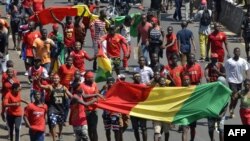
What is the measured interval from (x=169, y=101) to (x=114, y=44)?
5106 millimetres

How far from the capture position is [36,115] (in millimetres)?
19234

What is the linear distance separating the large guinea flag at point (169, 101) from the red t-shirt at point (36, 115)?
3.76 ft

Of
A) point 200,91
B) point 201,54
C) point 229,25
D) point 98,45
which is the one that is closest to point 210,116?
point 200,91

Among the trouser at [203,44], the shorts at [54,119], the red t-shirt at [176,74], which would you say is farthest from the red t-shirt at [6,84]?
the trouser at [203,44]

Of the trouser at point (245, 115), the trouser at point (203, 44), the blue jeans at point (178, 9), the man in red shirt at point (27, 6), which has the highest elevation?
the trouser at point (245, 115)

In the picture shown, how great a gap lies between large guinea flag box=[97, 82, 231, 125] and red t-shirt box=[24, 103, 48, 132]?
1.15 metres

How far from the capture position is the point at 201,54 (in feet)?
96.1

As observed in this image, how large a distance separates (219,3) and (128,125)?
15.7 m

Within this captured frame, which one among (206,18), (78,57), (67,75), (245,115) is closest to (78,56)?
(78,57)

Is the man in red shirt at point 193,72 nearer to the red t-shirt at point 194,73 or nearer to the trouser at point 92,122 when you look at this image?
the red t-shirt at point 194,73

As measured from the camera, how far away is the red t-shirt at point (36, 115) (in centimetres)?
1920

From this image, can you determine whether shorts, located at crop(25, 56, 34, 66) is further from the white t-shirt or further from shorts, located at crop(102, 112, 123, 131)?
shorts, located at crop(102, 112, 123, 131)

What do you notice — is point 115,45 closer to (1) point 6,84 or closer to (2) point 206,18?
(1) point 6,84

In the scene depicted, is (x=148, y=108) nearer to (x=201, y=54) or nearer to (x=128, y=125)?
(x=128, y=125)
